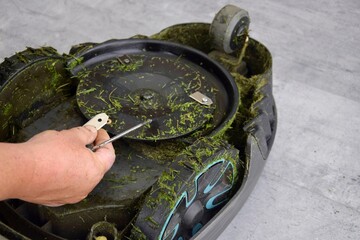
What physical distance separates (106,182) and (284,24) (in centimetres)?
136

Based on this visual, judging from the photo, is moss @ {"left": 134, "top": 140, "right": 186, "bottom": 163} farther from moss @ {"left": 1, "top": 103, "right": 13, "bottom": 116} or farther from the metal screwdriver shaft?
moss @ {"left": 1, "top": 103, "right": 13, "bottom": 116}

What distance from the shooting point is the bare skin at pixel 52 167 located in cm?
81

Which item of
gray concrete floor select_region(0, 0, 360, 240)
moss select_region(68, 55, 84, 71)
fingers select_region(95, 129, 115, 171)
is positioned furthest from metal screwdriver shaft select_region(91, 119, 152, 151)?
gray concrete floor select_region(0, 0, 360, 240)

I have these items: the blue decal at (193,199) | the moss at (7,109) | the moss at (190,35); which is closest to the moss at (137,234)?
the blue decal at (193,199)

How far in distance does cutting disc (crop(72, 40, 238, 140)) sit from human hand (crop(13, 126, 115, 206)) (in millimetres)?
181

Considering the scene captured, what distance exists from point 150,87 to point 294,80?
791 millimetres

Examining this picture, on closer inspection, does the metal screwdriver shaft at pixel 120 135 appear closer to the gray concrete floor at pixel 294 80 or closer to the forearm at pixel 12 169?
the forearm at pixel 12 169

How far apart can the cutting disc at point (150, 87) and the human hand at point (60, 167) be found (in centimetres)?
18

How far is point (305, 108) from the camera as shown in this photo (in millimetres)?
1703

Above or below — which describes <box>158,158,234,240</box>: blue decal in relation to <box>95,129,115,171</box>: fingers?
below

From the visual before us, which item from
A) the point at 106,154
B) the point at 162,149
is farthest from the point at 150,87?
the point at 106,154

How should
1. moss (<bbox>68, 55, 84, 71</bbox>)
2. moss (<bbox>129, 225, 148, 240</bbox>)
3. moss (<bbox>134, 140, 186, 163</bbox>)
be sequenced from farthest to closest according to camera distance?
moss (<bbox>68, 55, 84, 71</bbox>), moss (<bbox>134, 140, 186, 163</bbox>), moss (<bbox>129, 225, 148, 240</bbox>)

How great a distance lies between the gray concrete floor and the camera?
4.49 ft

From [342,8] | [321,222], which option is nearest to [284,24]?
[342,8]
